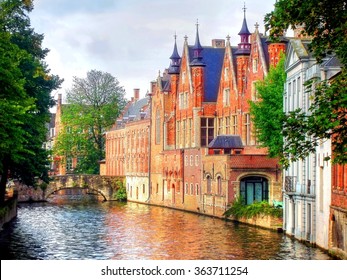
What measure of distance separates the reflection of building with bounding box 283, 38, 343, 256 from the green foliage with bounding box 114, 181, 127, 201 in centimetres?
4515

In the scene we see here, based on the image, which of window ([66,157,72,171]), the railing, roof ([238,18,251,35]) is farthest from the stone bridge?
the railing

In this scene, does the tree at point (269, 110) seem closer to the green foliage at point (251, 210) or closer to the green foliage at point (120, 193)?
the green foliage at point (251, 210)

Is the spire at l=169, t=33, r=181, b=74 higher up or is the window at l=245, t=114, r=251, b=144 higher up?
the spire at l=169, t=33, r=181, b=74

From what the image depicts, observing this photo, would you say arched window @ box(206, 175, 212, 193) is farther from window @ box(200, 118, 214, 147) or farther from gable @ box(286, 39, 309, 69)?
gable @ box(286, 39, 309, 69)

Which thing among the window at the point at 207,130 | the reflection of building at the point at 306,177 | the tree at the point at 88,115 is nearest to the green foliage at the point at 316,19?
the reflection of building at the point at 306,177

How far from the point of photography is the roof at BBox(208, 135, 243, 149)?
203 ft

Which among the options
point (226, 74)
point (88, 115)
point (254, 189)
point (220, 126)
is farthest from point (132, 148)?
point (254, 189)

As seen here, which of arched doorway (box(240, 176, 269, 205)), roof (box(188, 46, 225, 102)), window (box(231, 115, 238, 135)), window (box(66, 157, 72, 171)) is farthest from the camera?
window (box(66, 157, 72, 171))

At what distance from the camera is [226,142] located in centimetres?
6228

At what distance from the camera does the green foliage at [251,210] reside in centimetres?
4791

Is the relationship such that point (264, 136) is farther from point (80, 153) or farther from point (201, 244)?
point (80, 153)

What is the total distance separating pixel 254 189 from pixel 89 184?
33.0 metres

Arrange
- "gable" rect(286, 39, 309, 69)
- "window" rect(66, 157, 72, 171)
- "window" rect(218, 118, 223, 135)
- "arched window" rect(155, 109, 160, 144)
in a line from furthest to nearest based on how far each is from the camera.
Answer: "window" rect(66, 157, 72, 171)
"arched window" rect(155, 109, 160, 144)
"window" rect(218, 118, 223, 135)
"gable" rect(286, 39, 309, 69)

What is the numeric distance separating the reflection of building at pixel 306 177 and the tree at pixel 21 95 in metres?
11.3
